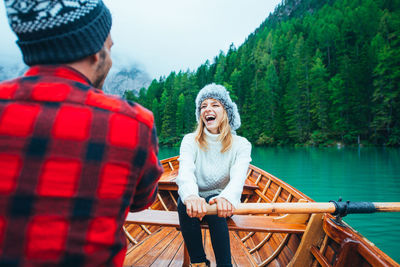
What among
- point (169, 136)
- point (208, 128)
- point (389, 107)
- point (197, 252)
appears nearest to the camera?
point (197, 252)

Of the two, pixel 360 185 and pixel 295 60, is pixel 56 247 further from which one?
pixel 295 60

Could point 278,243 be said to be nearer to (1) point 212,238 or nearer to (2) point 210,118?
(1) point 212,238

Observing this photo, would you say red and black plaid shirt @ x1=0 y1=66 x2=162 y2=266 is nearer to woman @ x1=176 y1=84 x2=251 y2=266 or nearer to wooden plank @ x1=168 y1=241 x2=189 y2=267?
woman @ x1=176 y1=84 x2=251 y2=266

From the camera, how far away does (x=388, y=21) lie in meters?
26.4

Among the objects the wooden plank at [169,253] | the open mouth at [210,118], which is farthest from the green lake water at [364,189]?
the open mouth at [210,118]

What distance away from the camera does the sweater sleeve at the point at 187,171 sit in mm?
1567

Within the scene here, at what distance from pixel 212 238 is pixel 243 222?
1.49ft

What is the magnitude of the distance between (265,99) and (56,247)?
3398 centimetres

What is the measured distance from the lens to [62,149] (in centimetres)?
52

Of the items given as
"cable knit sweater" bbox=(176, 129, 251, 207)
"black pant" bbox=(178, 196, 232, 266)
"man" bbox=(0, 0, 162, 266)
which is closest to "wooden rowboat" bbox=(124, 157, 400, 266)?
"black pant" bbox=(178, 196, 232, 266)

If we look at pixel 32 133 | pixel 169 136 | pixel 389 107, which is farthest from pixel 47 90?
pixel 169 136

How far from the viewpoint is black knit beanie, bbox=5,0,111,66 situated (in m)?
0.55

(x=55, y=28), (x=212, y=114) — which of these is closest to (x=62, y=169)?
(x=55, y=28)

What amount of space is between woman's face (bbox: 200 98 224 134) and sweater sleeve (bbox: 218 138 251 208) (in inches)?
11.6
